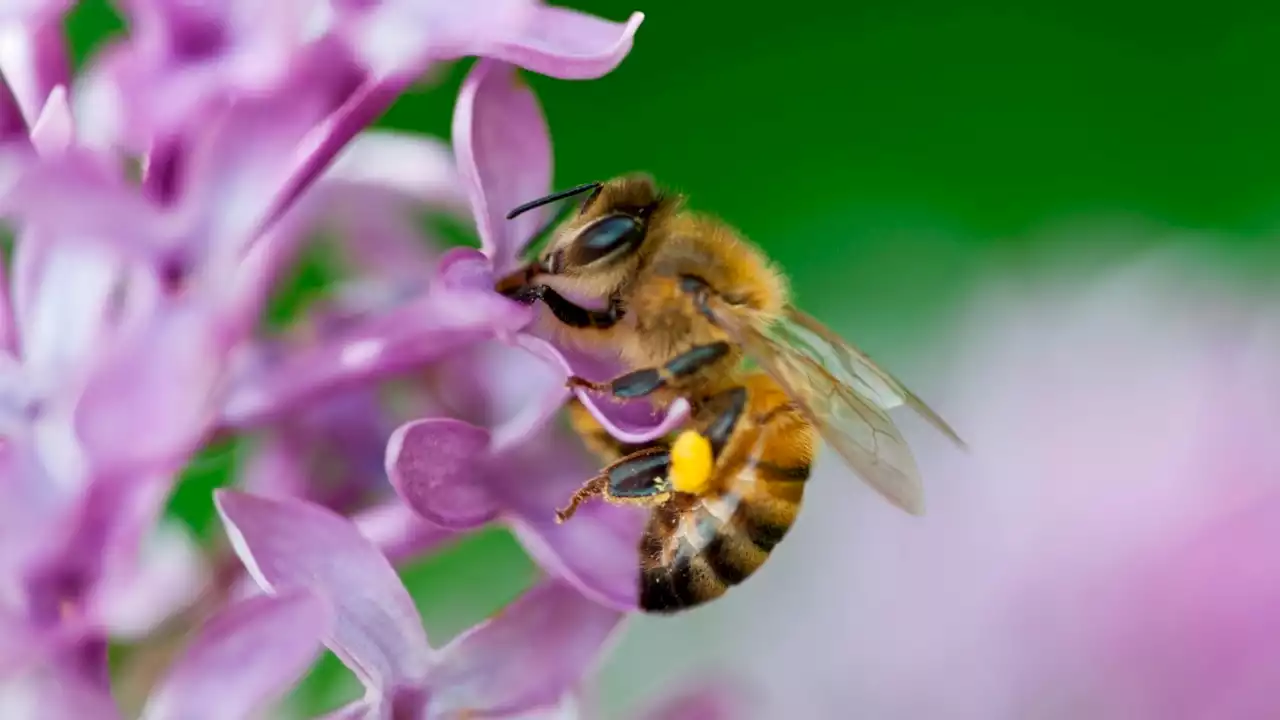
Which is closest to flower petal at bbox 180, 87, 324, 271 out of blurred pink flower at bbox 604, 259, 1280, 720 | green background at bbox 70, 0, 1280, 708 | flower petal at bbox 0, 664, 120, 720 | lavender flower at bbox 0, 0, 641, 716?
lavender flower at bbox 0, 0, 641, 716

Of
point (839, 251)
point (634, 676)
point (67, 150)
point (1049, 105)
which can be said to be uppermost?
point (67, 150)

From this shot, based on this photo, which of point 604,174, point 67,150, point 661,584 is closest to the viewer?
point 67,150

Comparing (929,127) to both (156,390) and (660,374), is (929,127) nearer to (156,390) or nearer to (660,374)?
(660,374)

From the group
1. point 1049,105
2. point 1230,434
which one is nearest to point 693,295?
point 1230,434

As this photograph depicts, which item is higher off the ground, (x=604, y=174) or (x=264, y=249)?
(x=264, y=249)

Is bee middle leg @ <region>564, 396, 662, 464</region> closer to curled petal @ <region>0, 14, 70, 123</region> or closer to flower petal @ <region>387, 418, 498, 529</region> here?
flower petal @ <region>387, 418, 498, 529</region>

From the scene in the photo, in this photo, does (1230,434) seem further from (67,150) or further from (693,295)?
(67,150)

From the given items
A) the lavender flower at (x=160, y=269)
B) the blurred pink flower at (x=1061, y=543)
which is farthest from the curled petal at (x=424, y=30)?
the blurred pink flower at (x=1061, y=543)
